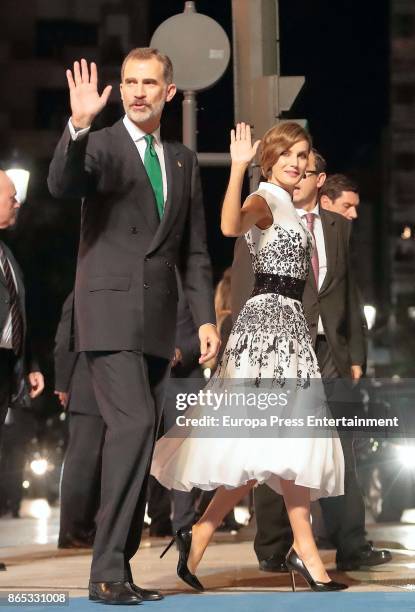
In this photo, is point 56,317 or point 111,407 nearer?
point 111,407

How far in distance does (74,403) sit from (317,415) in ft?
11.3

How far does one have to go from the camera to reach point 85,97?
6.10 m

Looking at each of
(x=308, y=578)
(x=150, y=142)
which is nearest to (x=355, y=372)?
(x=308, y=578)

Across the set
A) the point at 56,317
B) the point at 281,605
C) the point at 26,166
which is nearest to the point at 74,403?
the point at 281,605

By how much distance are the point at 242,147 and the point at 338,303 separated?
2.03m

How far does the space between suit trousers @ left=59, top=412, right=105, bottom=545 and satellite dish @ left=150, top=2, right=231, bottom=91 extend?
2.30 m

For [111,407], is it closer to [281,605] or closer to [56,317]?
[281,605]

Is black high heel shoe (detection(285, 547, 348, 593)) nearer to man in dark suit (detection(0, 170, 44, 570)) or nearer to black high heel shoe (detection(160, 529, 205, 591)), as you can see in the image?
black high heel shoe (detection(160, 529, 205, 591))

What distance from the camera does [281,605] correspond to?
6203 mm

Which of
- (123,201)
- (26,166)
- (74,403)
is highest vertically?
(26,166)

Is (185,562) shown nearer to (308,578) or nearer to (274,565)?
(308,578)

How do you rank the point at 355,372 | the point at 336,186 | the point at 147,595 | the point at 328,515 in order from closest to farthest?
the point at 147,595 < the point at 355,372 < the point at 328,515 < the point at 336,186

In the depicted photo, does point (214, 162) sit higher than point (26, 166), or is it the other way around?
point (26, 166)

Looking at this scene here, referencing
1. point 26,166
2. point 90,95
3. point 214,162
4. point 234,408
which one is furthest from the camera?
point 26,166
